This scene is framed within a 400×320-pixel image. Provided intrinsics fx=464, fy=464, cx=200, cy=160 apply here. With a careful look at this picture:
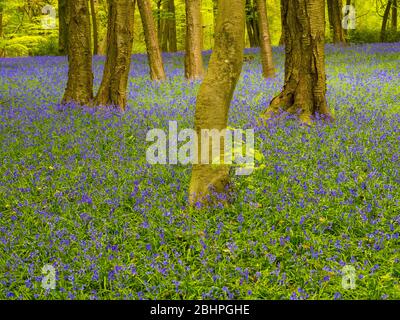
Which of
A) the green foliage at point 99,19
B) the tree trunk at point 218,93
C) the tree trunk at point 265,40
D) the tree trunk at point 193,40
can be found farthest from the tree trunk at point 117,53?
the green foliage at point 99,19

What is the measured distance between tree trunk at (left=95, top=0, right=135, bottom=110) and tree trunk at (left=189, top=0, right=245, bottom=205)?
6.27 meters

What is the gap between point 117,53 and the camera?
11.5 metres

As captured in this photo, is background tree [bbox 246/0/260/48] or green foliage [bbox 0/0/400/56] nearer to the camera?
green foliage [bbox 0/0/400/56]

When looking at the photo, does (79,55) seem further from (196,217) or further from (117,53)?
(196,217)

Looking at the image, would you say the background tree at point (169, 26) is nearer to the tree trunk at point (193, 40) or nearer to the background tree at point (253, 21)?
the background tree at point (253, 21)

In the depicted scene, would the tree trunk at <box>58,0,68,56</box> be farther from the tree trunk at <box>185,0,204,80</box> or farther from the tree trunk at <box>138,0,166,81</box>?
the tree trunk at <box>185,0,204,80</box>

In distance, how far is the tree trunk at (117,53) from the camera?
11383mm

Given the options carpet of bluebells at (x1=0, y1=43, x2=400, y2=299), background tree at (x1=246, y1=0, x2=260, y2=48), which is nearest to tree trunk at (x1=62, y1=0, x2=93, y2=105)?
carpet of bluebells at (x1=0, y1=43, x2=400, y2=299)

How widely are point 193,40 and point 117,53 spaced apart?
16.7 ft

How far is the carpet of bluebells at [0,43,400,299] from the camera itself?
425 cm

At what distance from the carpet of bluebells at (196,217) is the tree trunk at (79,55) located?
2403 mm

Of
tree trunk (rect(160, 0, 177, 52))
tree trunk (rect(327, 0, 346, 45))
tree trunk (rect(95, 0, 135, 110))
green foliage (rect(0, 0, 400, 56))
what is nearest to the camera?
tree trunk (rect(95, 0, 135, 110))

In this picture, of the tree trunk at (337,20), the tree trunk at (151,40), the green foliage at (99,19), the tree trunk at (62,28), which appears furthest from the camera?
the green foliage at (99,19)
